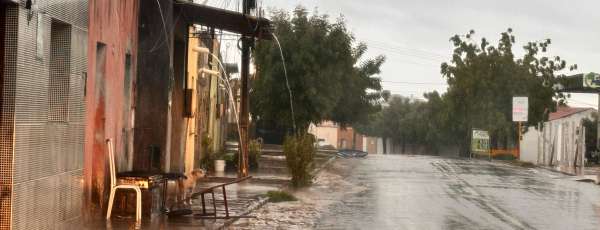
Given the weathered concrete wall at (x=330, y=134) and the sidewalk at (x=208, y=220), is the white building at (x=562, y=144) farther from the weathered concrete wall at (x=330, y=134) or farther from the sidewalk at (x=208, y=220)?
the weathered concrete wall at (x=330, y=134)

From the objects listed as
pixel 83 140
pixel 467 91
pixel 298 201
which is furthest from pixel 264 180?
pixel 467 91

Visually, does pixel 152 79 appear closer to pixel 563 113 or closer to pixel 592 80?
pixel 592 80

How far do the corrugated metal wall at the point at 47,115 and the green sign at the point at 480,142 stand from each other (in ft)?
160

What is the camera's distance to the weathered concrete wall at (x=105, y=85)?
14578 mm

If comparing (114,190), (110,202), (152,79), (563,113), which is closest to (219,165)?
(152,79)

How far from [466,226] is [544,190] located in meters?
11.3

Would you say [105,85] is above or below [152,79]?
below

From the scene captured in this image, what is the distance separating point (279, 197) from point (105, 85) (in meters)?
7.45

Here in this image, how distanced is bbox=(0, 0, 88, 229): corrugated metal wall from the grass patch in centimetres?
817

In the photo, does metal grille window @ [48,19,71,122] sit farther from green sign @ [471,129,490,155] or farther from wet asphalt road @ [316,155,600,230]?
green sign @ [471,129,490,155]

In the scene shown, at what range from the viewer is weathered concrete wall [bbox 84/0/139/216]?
14578 millimetres

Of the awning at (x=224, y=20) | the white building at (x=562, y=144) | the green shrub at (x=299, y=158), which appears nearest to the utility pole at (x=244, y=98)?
the awning at (x=224, y=20)

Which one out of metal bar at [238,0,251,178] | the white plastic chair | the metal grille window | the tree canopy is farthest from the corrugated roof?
the metal grille window

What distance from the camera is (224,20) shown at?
72.8 feet
